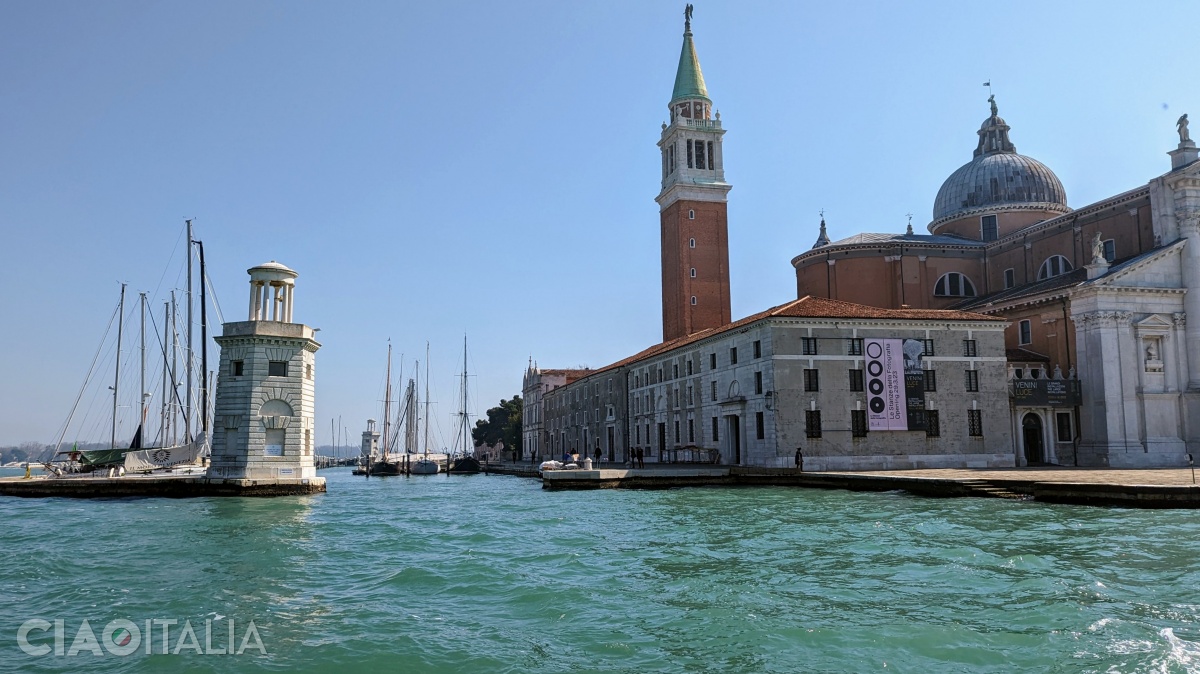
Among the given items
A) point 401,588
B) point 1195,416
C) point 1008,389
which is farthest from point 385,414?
point 401,588

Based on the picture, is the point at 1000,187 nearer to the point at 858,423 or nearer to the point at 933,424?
the point at 933,424

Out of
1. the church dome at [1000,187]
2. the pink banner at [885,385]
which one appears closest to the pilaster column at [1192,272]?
the church dome at [1000,187]

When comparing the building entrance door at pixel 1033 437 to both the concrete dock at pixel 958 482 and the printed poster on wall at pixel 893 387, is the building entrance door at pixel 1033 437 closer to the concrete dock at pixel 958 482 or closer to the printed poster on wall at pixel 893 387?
the printed poster on wall at pixel 893 387

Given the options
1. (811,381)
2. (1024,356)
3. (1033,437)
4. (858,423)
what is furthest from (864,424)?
(1024,356)

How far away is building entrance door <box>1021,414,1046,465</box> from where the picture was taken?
3875 centimetres

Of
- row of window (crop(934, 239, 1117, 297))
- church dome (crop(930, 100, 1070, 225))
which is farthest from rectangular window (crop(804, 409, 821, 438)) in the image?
church dome (crop(930, 100, 1070, 225))

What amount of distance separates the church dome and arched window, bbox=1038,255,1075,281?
568cm

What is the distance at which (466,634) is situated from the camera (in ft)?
33.3

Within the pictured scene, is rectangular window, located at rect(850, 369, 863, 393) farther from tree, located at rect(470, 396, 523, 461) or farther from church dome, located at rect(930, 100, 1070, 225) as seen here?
tree, located at rect(470, 396, 523, 461)

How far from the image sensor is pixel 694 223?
55438mm

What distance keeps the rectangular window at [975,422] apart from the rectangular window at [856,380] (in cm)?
468

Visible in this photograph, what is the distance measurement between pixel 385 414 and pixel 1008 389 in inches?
2048

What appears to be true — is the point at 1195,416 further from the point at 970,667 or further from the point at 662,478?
the point at 970,667

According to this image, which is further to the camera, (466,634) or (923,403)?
(923,403)
